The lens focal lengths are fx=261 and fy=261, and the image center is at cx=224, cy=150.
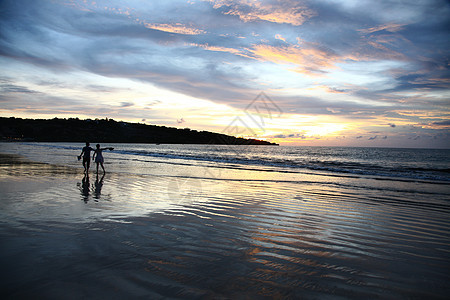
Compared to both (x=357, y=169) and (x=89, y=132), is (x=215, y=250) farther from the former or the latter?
(x=89, y=132)

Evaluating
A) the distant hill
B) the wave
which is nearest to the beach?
the wave

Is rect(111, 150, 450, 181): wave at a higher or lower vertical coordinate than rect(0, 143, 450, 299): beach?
lower

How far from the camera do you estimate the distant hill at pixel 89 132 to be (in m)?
125

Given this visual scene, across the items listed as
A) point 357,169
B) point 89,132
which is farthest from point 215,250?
A: point 89,132

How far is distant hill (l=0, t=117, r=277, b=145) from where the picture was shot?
411ft

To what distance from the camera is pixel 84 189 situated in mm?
9633

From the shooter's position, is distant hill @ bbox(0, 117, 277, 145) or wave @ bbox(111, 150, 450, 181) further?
distant hill @ bbox(0, 117, 277, 145)

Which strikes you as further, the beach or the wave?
the wave

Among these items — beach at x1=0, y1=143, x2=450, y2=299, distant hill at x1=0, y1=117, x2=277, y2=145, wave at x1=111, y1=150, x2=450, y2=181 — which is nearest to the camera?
beach at x1=0, y1=143, x2=450, y2=299

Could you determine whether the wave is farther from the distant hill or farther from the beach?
the distant hill

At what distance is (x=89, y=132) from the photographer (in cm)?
14525

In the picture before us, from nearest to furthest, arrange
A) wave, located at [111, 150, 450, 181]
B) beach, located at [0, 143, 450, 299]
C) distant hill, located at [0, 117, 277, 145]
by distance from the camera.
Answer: beach, located at [0, 143, 450, 299], wave, located at [111, 150, 450, 181], distant hill, located at [0, 117, 277, 145]

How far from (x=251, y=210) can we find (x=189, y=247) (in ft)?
10.4

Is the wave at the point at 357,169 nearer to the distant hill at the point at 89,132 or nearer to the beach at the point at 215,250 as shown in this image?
the beach at the point at 215,250
